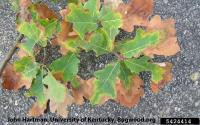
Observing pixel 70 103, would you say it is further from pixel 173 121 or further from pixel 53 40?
pixel 173 121

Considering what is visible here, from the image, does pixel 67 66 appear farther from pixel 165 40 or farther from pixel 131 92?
pixel 165 40

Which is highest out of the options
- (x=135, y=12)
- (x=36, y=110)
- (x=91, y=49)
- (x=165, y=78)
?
(x=135, y=12)

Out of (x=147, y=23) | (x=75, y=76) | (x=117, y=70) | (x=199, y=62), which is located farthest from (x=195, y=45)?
(x=75, y=76)

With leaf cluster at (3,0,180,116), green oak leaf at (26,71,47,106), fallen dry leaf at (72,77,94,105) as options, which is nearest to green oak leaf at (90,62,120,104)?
leaf cluster at (3,0,180,116)

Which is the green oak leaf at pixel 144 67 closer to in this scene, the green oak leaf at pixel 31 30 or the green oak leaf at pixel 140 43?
the green oak leaf at pixel 140 43

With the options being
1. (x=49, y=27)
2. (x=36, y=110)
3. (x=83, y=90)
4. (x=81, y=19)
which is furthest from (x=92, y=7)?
(x=36, y=110)

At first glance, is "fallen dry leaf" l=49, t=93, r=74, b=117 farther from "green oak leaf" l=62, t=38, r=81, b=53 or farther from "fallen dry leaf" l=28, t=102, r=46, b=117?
"green oak leaf" l=62, t=38, r=81, b=53

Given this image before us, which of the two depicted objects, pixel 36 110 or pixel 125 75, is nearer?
pixel 125 75
